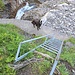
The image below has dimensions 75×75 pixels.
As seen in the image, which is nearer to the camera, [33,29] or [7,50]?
[7,50]

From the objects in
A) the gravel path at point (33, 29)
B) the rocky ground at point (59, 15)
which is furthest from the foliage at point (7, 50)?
the rocky ground at point (59, 15)

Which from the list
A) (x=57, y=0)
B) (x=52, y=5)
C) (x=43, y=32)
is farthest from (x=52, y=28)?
(x=57, y=0)

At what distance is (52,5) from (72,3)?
3.64ft

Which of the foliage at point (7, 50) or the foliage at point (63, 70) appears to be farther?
the foliage at point (63, 70)

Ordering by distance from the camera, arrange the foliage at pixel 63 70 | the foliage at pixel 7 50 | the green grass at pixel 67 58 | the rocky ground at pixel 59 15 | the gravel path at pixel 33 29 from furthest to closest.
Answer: the rocky ground at pixel 59 15 < the gravel path at pixel 33 29 < the green grass at pixel 67 58 < the foliage at pixel 63 70 < the foliage at pixel 7 50

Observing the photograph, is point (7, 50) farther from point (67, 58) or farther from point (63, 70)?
point (67, 58)

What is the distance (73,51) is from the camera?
6.84m

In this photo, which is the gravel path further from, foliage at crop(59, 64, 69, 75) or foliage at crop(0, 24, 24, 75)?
foliage at crop(59, 64, 69, 75)

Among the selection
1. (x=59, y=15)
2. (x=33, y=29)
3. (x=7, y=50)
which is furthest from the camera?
(x=59, y=15)

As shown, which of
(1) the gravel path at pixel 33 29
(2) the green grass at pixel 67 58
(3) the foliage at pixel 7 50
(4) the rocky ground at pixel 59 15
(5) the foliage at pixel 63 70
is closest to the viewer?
(3) the foliage at pixel 7 50

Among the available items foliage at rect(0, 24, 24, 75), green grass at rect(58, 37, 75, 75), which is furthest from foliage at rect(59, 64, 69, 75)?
foliage at rect(0, 24, 24, 75)

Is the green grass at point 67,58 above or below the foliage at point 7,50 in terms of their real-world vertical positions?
below

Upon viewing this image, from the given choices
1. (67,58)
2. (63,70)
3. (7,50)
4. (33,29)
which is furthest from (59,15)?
(7,50)

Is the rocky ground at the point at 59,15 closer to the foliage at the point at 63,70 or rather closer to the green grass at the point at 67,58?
the green grass at the point at 67,58
